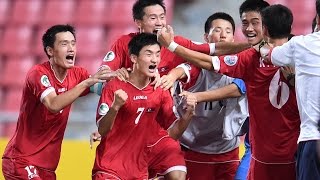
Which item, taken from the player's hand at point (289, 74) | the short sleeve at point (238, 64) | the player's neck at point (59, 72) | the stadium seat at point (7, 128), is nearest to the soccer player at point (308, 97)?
the player's hand at point (289, 74)

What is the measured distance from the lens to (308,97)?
219 inches

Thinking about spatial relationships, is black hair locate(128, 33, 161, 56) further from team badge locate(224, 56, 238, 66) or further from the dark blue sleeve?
the dark blue sleeve

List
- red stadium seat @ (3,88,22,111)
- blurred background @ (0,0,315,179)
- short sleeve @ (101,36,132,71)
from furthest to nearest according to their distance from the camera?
blurred background @ (0,0,315,179)
red stadium seat @ (3,88,22,111)
short sleeve @ (101,36,132,71)

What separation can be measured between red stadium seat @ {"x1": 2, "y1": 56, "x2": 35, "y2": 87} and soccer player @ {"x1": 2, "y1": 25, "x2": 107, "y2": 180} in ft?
14.8

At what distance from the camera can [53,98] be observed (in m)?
6.53

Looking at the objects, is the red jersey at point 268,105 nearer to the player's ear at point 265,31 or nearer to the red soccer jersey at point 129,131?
the player's ear at point 265,31

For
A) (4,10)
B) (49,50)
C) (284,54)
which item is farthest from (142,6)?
(4,10)

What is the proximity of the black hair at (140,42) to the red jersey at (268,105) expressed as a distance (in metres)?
0.47

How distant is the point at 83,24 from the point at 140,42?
5191 millimetres

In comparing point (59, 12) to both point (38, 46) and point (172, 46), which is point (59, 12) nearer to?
point (38, 46)

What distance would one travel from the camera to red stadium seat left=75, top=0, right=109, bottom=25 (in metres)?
11.7

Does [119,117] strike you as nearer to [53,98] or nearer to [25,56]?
[53,98]

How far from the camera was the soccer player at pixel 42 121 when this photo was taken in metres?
6.73

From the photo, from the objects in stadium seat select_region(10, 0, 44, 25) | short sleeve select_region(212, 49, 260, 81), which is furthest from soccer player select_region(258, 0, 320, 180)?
stadium seat select_region(10, 0, 44, 25)
